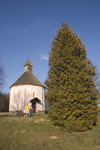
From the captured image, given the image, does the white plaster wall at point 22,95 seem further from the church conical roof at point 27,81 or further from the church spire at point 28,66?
the church spire at point 28,66

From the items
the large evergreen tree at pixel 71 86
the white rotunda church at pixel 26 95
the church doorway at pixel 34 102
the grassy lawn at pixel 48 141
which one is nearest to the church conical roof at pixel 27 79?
the white rotunda church at pixel 26 95

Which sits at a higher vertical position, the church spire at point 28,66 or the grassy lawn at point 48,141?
the church spire at point 28,66

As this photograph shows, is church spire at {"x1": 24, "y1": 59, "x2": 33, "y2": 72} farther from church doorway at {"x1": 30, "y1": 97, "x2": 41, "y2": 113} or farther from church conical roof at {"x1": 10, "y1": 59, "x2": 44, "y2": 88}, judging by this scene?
church doorway at {"x1": 30, "y1": 97, "x2": 41, "y2": 113}

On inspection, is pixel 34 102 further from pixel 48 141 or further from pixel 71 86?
pixel 48 141

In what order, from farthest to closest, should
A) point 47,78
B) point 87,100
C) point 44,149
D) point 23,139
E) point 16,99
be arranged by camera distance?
point 16,99 < point 47,78 < point 87,100 < point 23,139 < point 44,149

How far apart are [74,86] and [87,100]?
1.39 metres

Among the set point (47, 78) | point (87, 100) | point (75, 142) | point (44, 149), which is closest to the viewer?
point (44, 149)

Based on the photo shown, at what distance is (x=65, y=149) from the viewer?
6.36 metres

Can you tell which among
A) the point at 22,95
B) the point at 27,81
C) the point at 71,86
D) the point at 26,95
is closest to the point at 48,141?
the point at 71,86

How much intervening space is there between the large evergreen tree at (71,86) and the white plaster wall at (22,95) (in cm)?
1717

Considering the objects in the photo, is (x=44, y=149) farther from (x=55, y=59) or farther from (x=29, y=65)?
(x=29, y=65)

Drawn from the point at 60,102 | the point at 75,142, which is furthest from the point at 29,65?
the point at 75,142

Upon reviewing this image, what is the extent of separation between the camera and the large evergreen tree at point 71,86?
8.85 m

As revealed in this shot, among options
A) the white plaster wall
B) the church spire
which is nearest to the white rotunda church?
the white plaster wall
